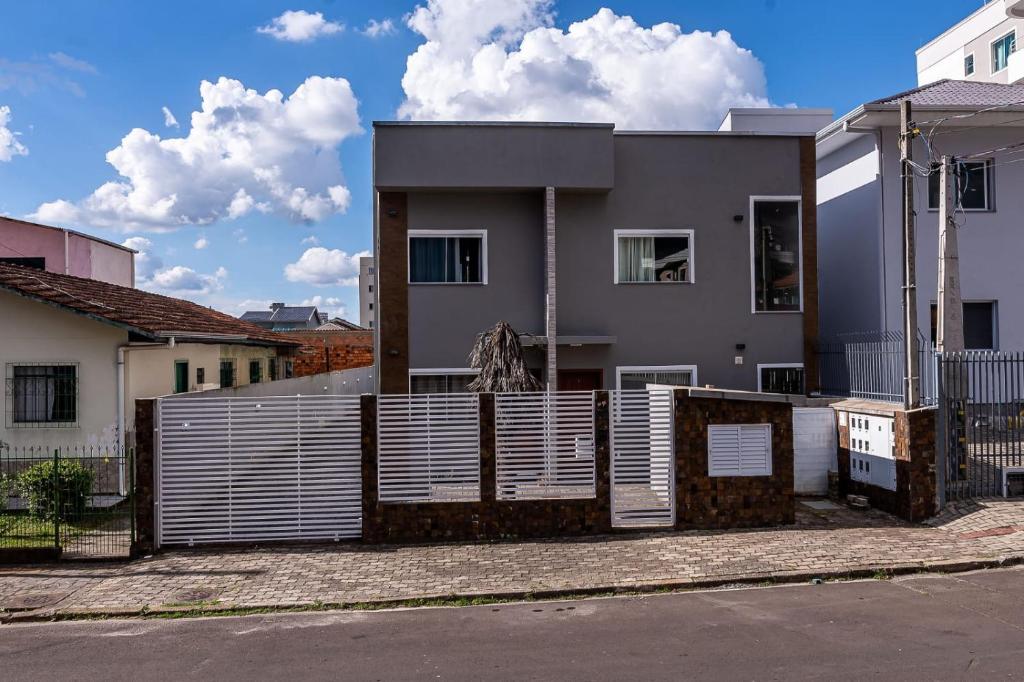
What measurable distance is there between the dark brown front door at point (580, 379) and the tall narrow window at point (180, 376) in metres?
7.78

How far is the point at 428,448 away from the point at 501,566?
1974 mm

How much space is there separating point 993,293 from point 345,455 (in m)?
14.6

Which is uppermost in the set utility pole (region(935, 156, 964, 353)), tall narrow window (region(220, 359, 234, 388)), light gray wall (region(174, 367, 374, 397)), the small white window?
utility pole (region(935, 156, 964, 353))

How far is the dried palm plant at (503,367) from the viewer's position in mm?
11891

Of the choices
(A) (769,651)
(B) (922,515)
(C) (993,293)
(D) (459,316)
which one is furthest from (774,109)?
(A) (769,651)

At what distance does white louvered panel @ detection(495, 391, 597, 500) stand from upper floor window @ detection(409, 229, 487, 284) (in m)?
5.36

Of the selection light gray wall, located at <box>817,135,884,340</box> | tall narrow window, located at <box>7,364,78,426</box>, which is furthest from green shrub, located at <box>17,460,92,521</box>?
light gray wall, located at <box>817,135,884,340</box>

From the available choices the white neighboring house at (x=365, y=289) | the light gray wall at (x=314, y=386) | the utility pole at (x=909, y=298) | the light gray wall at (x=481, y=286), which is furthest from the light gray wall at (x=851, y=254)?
the white neighboring house at (x=365, y=289)

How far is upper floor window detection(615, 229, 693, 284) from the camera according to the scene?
1541 cm

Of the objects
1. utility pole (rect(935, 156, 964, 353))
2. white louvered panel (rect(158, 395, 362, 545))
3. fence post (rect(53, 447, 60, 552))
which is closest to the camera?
fence post (rect(53, 447, 60, 552))

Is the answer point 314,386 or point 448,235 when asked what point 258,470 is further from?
point 314,386

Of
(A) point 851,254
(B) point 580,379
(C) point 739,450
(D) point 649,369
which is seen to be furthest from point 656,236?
(C) point 739,450

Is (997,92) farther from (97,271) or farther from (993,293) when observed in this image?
(97,271)

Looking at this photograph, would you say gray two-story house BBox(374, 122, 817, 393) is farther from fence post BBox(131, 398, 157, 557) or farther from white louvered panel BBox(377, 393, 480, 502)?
fence post BBox(131, 398, 157, 557)
